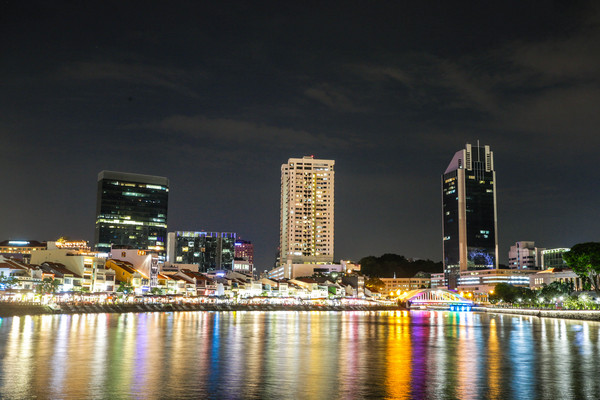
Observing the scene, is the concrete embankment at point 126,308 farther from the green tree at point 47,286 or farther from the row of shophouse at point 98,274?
the row of shophouse at point 98,274

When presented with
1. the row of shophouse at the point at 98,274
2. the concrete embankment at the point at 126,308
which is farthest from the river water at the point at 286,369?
the row of shophouse at the point at 98,274

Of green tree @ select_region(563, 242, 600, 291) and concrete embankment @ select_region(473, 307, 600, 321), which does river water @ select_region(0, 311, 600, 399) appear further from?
green tree @ select_region(563, 242, 600, 291)

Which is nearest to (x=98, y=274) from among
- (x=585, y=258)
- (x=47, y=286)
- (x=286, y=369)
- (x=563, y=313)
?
(x=47, y=286)

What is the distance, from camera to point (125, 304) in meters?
136

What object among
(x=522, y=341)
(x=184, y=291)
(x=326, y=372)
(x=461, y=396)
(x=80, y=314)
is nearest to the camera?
(x=461, y=396)

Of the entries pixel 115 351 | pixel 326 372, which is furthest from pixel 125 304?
pixel 326 372

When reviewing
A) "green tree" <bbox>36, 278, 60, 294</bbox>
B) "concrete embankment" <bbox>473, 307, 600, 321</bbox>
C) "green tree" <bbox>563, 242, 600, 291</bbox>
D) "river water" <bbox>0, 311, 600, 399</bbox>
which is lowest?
"concrete embankment" <bbox>473, 307, 600, 321</bbox>

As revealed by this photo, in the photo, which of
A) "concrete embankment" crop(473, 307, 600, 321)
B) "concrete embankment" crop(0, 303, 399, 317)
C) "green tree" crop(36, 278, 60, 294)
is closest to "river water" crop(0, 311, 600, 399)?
"concrete embankment" crop(0, 303, 399, 317)

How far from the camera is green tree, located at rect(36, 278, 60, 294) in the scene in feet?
409

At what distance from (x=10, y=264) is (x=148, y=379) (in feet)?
371

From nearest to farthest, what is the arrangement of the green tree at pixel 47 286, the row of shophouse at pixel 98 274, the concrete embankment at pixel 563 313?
the concrete embankment at pixel 563 313
the green tree at pixel 47 286
the row of shophouse at pixel 98 274

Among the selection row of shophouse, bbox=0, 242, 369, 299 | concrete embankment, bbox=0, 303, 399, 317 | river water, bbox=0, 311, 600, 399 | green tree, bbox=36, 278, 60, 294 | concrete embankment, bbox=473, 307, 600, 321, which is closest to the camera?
river water, bbox=0, 311, 600, 399

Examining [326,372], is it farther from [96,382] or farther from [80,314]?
[80,314]

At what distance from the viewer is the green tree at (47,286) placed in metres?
125
